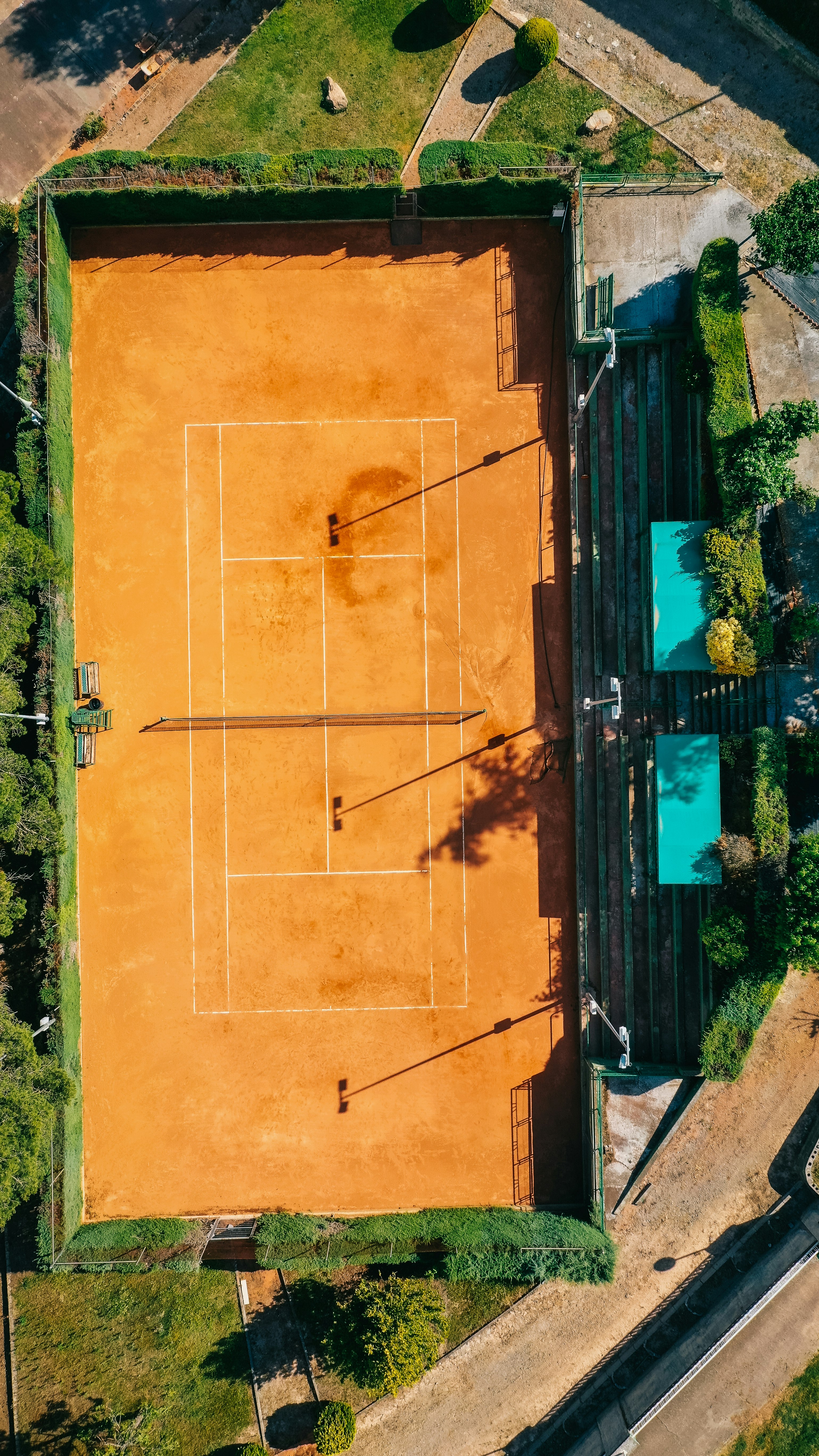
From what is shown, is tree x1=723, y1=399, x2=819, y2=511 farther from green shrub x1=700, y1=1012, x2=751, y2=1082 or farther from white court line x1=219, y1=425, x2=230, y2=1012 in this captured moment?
white court line x1=219, y1=425, x2=230, y2=1012

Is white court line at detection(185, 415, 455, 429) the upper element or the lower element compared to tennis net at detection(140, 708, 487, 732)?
upper

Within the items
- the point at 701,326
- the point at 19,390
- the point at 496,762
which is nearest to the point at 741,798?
the point at 496,762

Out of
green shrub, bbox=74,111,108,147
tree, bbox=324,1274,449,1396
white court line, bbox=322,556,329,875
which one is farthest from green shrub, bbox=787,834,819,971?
green shrub, bbox=74,111,108,147

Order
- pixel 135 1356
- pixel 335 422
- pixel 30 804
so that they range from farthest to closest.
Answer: pixel 335 422 < pixel 135 1356 < pixel 30 804

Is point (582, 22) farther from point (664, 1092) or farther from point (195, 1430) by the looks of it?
point (195, 1430)

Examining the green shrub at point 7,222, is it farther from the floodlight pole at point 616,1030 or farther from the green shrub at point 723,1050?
the green shrub at point 723,1050

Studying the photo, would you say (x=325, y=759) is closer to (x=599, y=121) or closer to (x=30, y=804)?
(x=30, y=804)

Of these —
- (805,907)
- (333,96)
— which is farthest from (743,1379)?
(333,96)
